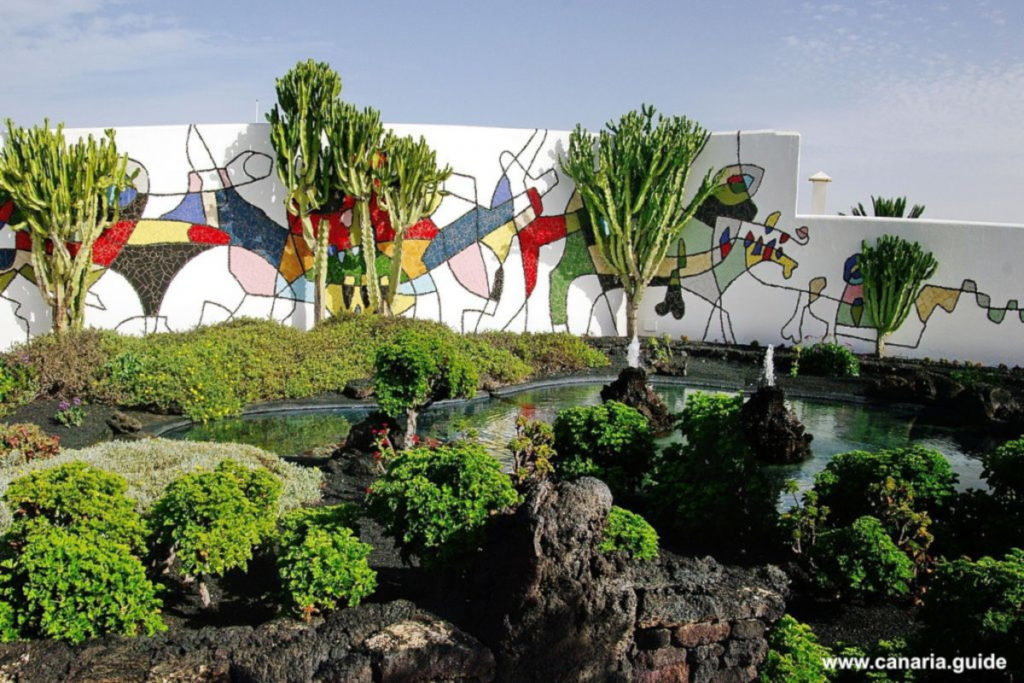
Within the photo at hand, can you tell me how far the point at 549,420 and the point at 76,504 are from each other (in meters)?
6.79

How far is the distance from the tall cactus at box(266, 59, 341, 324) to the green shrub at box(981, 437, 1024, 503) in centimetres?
1103

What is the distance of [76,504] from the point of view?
5.75 m

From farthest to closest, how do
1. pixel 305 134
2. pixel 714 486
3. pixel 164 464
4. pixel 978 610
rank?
pixel 305 134 → pixel 164 464 → pixel 714 486 → pixel 978 610

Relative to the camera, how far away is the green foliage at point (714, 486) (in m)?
7.26

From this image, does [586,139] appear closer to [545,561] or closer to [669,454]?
[669,454]

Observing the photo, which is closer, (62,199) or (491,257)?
(62,199)

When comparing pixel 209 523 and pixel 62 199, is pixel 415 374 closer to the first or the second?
pixel 209 523

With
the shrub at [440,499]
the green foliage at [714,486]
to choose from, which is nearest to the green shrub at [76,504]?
the shrub at [440,499]

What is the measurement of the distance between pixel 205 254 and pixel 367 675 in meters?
11.9

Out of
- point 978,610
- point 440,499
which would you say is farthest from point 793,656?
point 440,499

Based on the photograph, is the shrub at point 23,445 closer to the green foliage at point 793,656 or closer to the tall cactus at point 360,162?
the green foliage at point 793,656

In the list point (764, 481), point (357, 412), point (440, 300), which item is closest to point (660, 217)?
point (440, 300)

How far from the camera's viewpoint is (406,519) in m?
6.08

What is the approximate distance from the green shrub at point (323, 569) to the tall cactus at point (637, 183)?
478 inches
